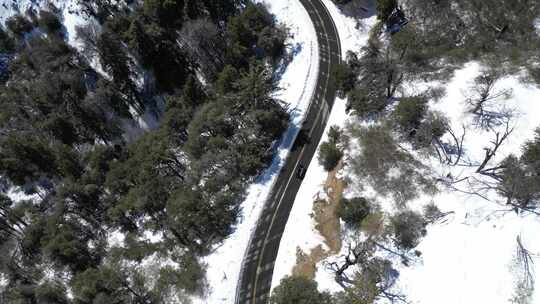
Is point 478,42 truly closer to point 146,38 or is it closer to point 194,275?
point 194,275

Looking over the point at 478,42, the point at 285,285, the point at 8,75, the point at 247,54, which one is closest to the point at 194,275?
the point at 285,285

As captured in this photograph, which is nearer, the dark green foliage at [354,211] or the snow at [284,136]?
the dark green foliage at [354,211]

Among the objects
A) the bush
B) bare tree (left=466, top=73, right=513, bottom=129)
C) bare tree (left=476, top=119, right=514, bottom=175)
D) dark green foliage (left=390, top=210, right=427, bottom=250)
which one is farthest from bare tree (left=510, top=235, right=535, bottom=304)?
the bush

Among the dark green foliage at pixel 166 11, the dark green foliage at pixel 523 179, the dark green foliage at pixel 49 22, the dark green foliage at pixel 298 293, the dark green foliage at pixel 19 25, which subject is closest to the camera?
the dark green foliage at pixel 523 179

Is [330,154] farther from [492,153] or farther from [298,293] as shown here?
[298,293]

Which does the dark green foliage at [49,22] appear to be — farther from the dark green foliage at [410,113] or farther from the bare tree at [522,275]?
the bare tree at [522,275]

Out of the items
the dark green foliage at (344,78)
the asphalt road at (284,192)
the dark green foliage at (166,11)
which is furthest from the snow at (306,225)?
the dark green foliage at (166,11)

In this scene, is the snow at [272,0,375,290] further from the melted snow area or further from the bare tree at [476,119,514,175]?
the bare tree at [476,119,514,175]
